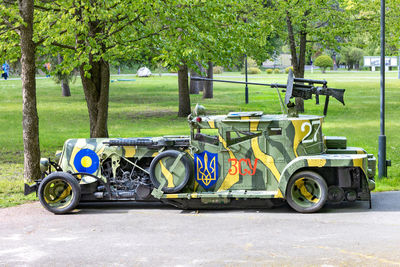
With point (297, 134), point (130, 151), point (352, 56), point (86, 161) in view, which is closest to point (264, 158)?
point (297, 134)

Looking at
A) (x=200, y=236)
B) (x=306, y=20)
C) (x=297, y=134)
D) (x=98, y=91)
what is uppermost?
(x=306, y=20)

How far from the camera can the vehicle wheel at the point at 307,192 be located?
36.5ft

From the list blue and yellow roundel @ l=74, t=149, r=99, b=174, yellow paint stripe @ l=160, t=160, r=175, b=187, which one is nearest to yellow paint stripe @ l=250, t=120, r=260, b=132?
yellow paint stripe @ l=160, t=160, r=175, b=187

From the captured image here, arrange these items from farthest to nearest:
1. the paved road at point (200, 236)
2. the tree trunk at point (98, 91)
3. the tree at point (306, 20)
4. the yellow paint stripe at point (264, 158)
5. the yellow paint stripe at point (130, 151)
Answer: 1. the tree at point (306, 20)
2. the tree trunk at point (98, 91)
3. the yellow paint stripe at point (130, 151)
4. the yellow paint stripe at point (264, 158)
5. the paved road at point (200, 236)

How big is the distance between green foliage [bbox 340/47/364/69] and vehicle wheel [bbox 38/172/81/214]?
81308 millimetres

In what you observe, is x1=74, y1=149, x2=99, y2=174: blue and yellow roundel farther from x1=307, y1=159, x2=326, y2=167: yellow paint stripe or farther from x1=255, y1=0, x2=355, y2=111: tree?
x1=255, y1=0, x2=355, y2=111: tree

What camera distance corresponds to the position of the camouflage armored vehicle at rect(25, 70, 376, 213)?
11312 millimetres

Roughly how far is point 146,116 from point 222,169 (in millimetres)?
20024

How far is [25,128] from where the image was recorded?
14.6 m

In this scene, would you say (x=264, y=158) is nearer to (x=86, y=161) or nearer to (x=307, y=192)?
(x=307, y=192)

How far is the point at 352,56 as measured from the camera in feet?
301

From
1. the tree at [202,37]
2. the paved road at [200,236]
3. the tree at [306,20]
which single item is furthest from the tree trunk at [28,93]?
the tree at [306,20]

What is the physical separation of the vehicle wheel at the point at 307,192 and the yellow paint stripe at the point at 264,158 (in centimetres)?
36

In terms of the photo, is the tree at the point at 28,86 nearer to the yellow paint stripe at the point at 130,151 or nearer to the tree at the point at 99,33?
the tree at the point at 99,33
